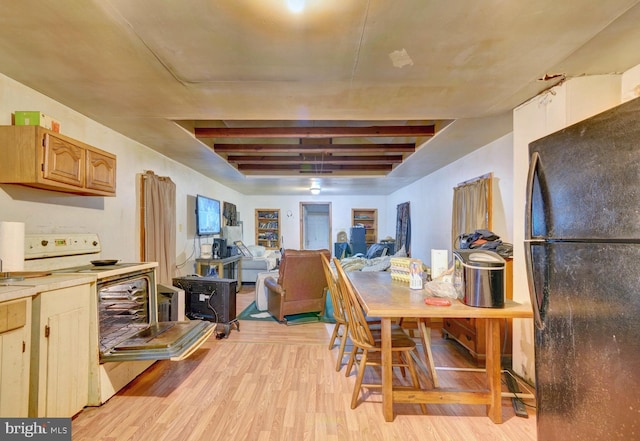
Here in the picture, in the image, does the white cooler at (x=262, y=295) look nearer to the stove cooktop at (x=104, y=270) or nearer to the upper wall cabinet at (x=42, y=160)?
the stove cooktop at (x=104, y=270)

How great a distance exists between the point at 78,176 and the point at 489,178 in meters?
3.98

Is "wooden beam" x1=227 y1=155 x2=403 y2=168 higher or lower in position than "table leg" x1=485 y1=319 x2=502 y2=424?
higher

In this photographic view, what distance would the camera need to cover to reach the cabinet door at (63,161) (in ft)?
6.37

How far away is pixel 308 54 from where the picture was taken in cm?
167

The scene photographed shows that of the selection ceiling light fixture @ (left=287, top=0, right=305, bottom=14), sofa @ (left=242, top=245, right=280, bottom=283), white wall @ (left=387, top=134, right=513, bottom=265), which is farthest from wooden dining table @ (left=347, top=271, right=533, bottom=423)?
sofa @ (left=242, top=245, right=280, bottom=283)

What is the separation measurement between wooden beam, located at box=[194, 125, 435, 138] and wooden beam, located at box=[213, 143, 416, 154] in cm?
56

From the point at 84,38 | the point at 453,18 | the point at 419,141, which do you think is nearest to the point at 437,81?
the point at 453,18

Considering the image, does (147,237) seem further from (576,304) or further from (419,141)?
(576,304)

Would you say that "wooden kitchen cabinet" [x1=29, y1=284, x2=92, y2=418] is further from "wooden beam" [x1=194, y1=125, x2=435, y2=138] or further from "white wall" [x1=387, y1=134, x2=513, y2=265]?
"white wall" [x1=387, y1=134, x2=513, y2=265]

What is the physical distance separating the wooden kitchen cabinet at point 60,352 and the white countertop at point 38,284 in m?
→ 0.03

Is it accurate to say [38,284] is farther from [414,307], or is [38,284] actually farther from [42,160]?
[414,307]

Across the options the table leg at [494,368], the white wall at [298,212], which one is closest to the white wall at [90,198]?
the table leg at [494,368]

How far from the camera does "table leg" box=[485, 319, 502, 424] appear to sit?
5.97ft

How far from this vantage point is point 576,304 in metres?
1.12
